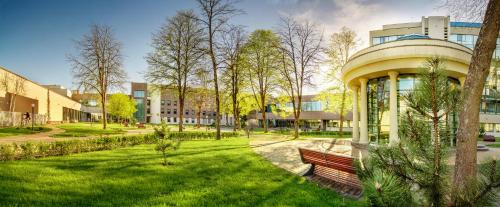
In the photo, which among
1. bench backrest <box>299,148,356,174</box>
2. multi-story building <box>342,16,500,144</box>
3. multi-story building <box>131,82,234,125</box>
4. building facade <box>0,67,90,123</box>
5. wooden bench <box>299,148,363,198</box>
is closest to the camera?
bench backrest <box>299,148,356,174</box>

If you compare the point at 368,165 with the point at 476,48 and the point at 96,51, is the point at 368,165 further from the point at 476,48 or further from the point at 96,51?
the point at 96,51

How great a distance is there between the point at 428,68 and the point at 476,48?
1281 mm

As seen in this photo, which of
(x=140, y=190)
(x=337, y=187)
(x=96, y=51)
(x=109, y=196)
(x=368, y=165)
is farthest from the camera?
(x=96, y=51)

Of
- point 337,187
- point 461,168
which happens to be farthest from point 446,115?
point 337,187

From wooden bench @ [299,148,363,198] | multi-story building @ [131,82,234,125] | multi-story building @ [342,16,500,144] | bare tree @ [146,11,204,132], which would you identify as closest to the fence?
bare tree @ [146,11,204,132]

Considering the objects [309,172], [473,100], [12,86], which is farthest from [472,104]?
[12,86]

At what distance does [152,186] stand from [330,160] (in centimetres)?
452

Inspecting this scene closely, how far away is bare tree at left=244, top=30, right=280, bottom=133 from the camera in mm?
31325

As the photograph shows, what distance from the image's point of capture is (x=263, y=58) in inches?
1303

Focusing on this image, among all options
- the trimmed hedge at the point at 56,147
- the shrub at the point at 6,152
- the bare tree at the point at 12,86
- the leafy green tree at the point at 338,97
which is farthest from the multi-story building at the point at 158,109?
the shrub at the point at 6,152

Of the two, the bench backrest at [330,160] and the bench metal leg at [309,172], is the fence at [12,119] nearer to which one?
the bench metal leg at [309,172]

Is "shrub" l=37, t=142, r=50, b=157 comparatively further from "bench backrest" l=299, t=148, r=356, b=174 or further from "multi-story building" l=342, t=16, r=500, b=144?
"multi-story building" l=342, t=16, r=500, b=144

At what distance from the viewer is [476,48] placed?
2.92 meters

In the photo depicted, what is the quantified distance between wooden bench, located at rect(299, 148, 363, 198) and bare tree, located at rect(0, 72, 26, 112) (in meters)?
32.9
